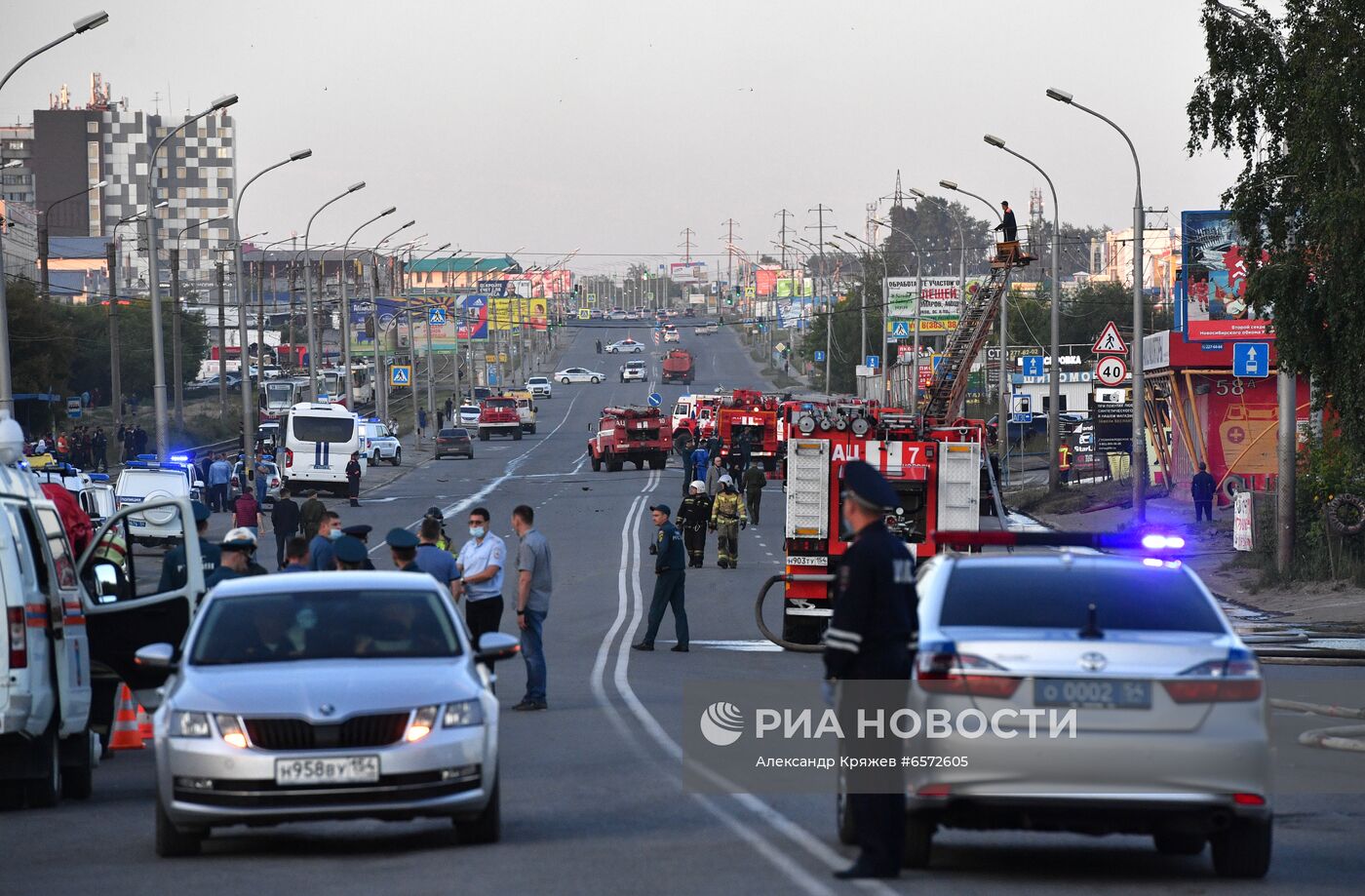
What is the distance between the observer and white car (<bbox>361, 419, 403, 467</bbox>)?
7569cm

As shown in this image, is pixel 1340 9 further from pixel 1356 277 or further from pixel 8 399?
pixel 8 399

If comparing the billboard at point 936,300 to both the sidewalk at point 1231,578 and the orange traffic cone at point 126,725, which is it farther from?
the orange traffic cone at point 126,725

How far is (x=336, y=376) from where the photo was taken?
121 m

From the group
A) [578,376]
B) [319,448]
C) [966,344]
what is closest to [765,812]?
[966,344]

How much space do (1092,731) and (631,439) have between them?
2362 inches

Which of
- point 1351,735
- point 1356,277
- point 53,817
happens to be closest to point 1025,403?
point 1356,277

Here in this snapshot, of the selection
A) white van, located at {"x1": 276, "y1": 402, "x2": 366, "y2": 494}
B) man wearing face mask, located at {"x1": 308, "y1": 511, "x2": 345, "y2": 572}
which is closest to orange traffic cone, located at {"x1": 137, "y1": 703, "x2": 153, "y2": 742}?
man wearing face mask, located at {"x1": 308, "y1": 511, "x2": 345, "y2": 572}

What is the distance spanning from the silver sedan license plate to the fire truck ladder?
96.5ft

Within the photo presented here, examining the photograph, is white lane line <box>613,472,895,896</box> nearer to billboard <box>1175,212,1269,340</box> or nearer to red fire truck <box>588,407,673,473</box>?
billboard <box>1175,212,1269,340</box>

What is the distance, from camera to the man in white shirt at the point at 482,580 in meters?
16.5

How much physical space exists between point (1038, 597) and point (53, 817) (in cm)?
612

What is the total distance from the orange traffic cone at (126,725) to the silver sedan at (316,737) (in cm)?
529

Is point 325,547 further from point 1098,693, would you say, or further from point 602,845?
point 1098,693

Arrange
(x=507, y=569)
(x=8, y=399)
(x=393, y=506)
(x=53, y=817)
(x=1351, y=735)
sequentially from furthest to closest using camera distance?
(x=393, y=506), (x=507, y=569), (x=8, y=399), (x=1351, y=735), (x=53, y=817)
